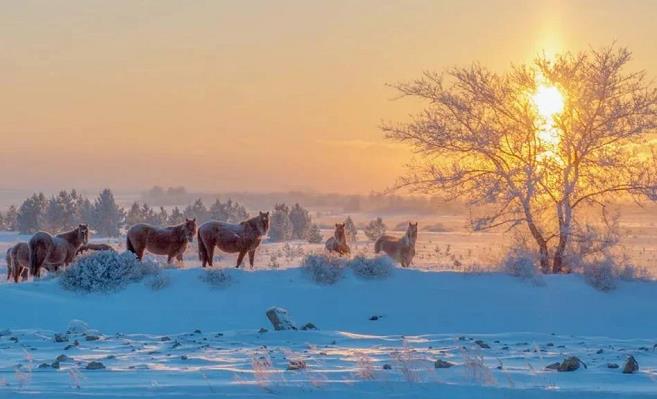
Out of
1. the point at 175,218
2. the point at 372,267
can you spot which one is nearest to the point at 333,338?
the point at 372,267

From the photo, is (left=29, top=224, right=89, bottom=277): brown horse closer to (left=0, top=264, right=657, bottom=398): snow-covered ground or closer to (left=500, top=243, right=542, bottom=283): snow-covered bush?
(left=0, top=264, right=657, bottom=398): snow-covered ground

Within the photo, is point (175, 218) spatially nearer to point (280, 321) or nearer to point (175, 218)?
point (175, 218)

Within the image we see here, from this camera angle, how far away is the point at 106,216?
71438 millimetres

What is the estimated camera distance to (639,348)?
46.5ft

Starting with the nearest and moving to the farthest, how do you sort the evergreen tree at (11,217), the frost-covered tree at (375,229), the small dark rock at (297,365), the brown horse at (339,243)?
the small dark rock at (297,365)
the brown horse at (339,243)
the frost-covered tree at (375,229)
the evergreen tree at (11,217)

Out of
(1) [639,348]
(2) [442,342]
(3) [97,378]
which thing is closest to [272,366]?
(3) [97,378]

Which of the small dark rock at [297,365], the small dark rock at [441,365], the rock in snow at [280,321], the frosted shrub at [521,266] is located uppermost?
the frosted shrub at [521,266]

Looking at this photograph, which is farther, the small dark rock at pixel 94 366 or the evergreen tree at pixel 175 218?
the evergreen tree at pixel 175 218

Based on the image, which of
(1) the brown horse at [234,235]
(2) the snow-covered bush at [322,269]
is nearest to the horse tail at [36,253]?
(1) the brown horse at [234,235]

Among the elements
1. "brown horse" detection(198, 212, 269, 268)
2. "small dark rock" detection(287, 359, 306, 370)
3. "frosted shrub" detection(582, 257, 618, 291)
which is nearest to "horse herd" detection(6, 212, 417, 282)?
"brown horse" detection(198, 212, 269, 268)

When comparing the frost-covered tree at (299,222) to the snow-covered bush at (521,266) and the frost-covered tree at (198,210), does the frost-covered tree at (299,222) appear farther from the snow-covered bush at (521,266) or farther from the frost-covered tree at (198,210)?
the snow-covered bush at (521,266)

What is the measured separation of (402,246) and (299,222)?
40.3 meters

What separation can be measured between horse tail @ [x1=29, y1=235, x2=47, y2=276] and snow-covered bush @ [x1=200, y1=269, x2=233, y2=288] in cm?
552

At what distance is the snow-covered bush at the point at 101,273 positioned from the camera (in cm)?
2289
